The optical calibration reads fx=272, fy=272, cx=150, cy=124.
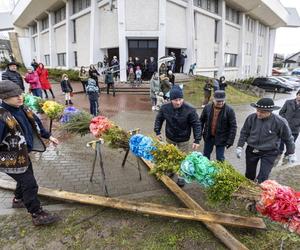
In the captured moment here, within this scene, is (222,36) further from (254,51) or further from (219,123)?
(219,123)

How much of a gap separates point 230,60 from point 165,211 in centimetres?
3327

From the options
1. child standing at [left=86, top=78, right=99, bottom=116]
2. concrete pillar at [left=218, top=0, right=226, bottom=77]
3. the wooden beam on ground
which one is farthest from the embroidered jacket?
concrete pillar at [left=218, top=0, right=226, bottom=77]

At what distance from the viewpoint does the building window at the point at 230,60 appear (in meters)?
32.8

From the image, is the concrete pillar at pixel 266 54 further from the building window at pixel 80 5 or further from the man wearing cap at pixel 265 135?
the man wearing cap at pixel 265 135

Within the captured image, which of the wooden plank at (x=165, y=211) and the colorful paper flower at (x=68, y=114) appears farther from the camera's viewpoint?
the colorful paper flower at (x=68, y=114)

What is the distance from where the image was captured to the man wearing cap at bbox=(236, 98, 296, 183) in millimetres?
4234

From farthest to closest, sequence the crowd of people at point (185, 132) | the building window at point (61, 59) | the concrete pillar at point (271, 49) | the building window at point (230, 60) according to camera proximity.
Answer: the concrete pillar at point (271, 49) → the building window at point (61, 59) → the building window at point (230, 60) → the crowd of people at point (185, 132)

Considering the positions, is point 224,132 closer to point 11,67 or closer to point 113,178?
point 113,178

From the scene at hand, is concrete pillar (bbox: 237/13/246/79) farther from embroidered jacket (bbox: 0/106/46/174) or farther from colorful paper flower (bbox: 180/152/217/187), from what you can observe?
embroidered jacket (bbox: 0/106/46/174)

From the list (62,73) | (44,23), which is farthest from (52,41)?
(62,73)

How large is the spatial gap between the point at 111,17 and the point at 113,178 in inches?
800

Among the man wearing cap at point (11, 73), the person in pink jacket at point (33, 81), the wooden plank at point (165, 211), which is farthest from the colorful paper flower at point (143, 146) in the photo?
the person in pink jacket at point (33, 81)

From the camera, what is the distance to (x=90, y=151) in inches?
273

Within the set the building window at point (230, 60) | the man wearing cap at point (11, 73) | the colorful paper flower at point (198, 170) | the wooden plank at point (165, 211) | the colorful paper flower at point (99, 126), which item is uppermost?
the building window at point (230, 60)
